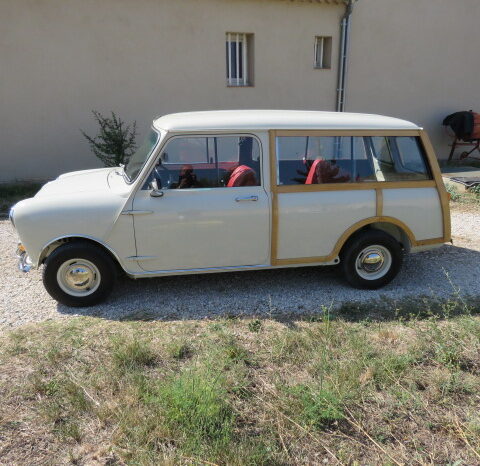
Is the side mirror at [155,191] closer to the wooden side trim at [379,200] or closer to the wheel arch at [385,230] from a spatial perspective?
the wheel arch at [385,230]

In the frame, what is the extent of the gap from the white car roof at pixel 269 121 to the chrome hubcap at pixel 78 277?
1.51 metres

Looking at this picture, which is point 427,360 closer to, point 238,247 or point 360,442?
point 360,442

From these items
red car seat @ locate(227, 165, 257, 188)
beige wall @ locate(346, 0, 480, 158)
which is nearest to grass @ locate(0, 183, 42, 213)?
red car seat @ locate(227, 165, 257, 188)

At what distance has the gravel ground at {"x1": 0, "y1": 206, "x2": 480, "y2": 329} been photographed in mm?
4332

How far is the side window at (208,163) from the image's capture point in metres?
4.16

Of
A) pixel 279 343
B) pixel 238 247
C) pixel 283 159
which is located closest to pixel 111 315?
pixel 238 247

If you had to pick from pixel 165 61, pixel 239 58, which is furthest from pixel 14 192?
pixel 239 58

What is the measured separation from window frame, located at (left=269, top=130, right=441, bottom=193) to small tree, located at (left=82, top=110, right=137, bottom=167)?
17.1 ft

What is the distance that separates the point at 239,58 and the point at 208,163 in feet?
23.4

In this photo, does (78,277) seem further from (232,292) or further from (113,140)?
(113,140)

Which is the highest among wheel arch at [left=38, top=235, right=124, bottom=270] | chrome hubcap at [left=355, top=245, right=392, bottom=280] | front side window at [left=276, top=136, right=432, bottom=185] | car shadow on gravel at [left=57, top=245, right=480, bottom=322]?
front side window at [left=276, top=136, right=432, bottom=185]

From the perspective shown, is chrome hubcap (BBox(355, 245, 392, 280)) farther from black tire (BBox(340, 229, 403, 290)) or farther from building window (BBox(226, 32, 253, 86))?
building window (BBox(226, 32, 253, 86))

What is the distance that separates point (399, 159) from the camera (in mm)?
4594

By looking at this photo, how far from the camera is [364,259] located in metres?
4.74
